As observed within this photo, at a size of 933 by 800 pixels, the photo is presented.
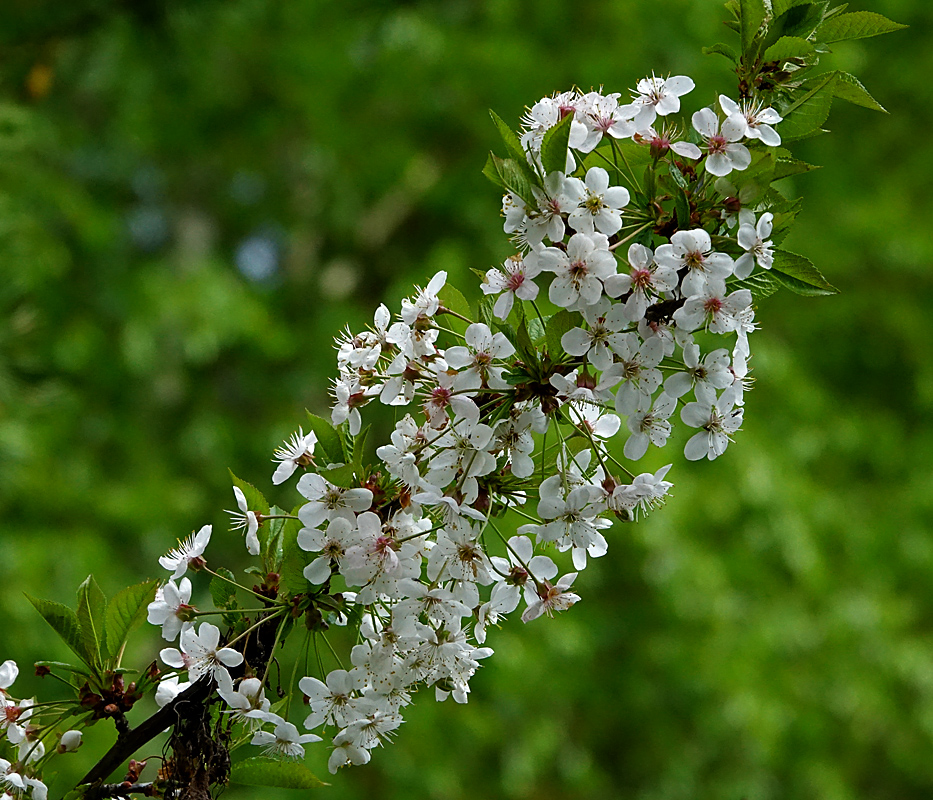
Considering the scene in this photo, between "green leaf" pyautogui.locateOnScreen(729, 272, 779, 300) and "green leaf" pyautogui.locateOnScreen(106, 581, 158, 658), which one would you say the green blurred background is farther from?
"green leaf" pyautogui.locateOnScreen(729, 272, 779, 300)

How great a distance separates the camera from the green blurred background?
4.91 m

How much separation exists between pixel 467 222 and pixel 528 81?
0.81 m

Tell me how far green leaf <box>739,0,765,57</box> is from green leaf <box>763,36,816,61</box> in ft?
0.14

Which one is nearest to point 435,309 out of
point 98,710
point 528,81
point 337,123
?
point 98,710

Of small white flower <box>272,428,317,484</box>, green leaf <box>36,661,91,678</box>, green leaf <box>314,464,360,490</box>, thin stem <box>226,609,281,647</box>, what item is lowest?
green leaf <box>36,661,91,678</box>

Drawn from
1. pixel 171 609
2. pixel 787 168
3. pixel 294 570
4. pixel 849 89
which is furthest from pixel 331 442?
pixel 849 89

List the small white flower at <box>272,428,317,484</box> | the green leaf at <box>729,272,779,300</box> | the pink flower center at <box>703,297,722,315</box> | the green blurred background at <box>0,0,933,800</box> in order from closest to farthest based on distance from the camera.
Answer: the pink flower center at <box>703,297,722,315</box> → the green leaf at <box>729,272,779,300</box> → the small white flower at <box>272,428,317,484</box> → the green blurred background at <box>0,0,933,800</box>

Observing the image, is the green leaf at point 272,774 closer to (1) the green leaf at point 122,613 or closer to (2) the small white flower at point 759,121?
(1) the green leaf at point 122,613

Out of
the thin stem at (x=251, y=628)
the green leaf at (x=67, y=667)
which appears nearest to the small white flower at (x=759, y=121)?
the thin stem at (x=251, y=628)

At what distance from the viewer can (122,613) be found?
1.14 m

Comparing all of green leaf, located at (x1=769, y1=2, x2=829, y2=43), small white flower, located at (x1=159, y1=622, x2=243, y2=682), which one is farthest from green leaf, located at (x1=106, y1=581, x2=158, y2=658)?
green leaf, located at (x1=769, y1=2, x2=829, y2=43)

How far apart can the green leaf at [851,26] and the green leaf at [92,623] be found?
106 cm

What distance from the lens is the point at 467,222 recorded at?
535 centimetres

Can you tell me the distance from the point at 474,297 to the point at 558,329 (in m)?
3.86
